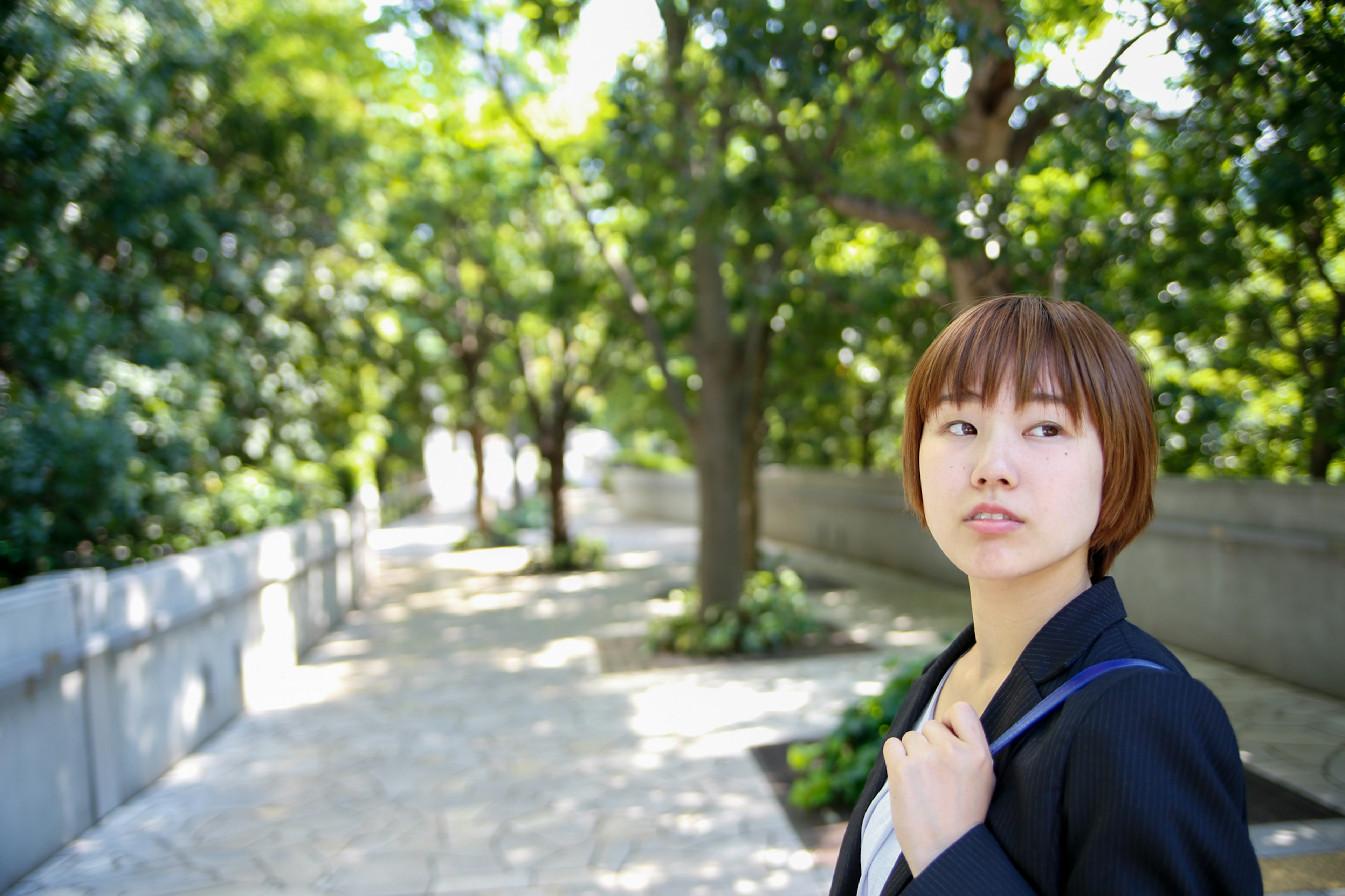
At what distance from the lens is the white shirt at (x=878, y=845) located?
1.35 metres

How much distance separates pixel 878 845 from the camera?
4.60 ft

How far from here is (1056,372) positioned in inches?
47.8

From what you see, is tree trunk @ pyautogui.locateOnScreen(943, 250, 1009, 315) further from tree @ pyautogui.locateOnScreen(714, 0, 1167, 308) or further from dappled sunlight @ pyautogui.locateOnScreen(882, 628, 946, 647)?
dappled sunlight @ pyautogui.locateOnScreen(882, 628, 946, 647)

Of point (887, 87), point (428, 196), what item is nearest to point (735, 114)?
point (887, 87)

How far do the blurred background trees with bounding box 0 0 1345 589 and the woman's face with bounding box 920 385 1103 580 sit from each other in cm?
151

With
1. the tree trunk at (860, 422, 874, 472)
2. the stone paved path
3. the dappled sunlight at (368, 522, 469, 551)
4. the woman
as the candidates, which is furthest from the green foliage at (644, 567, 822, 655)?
the dappled sunlight at (368, 522, 469, 551)

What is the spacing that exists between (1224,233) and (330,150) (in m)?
8.27

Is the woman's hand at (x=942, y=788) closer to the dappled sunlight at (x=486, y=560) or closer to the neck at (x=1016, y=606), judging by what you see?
the neck at (x=1016, y=606)

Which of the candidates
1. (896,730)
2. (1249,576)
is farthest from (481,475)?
(896,730)

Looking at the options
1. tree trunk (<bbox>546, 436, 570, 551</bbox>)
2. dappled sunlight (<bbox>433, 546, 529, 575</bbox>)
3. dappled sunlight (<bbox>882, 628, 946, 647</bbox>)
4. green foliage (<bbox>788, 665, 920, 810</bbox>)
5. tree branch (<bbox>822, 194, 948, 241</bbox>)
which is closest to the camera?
green foliage (<bbox>788, 665, 920, 810</bbox>)

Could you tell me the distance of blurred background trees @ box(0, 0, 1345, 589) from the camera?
5195 mm

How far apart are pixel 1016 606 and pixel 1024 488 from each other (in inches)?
8.4

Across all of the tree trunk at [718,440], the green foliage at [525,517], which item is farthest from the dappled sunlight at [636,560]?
the tree trunk at [718,440]

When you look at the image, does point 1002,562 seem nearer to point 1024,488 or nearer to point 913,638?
point 1024,488
